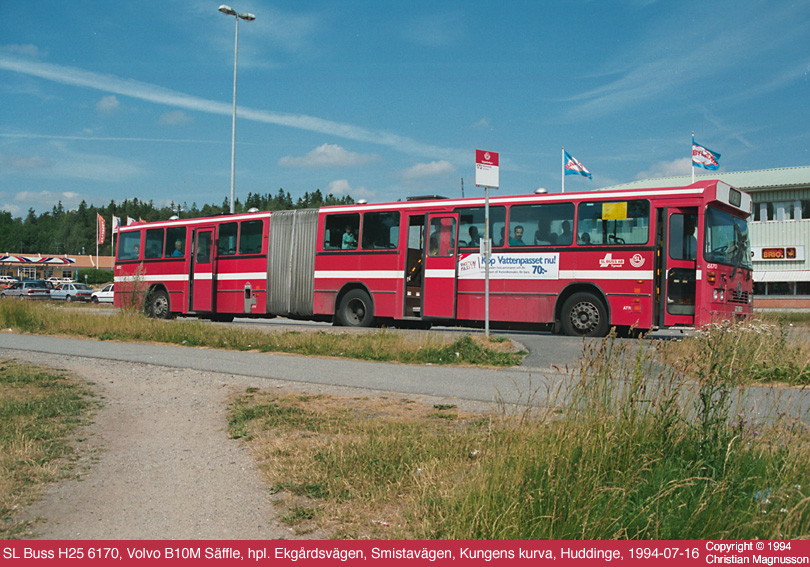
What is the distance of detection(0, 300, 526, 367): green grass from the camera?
498 inches

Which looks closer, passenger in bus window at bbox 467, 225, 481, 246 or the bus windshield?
the bus windshield

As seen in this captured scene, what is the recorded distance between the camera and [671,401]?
14.5ft

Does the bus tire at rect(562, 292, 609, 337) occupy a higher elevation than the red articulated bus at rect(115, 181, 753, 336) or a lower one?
lower

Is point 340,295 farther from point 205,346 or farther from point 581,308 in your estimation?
point 581,308

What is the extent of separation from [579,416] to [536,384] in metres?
4.86

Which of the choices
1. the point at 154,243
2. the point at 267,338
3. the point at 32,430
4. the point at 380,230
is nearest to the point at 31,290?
the point at 154,243

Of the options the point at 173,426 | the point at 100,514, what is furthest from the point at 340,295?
the point at 100,514

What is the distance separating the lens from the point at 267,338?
1538 cm

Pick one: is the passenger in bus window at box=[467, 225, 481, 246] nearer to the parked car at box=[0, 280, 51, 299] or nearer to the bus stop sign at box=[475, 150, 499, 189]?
the bus stop sign at box=[475, 150, 499, 189]

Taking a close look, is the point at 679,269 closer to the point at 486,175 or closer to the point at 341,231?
the point at 486,175

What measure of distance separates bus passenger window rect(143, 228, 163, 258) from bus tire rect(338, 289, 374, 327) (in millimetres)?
8509

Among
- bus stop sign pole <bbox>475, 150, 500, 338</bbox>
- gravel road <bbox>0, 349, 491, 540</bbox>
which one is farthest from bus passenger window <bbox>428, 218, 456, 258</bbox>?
gravel road <bbox>0, 349, 491, 540</bbox>

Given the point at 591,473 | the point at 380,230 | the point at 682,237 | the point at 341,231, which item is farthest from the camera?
the point at 341,231

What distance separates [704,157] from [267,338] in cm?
2748
